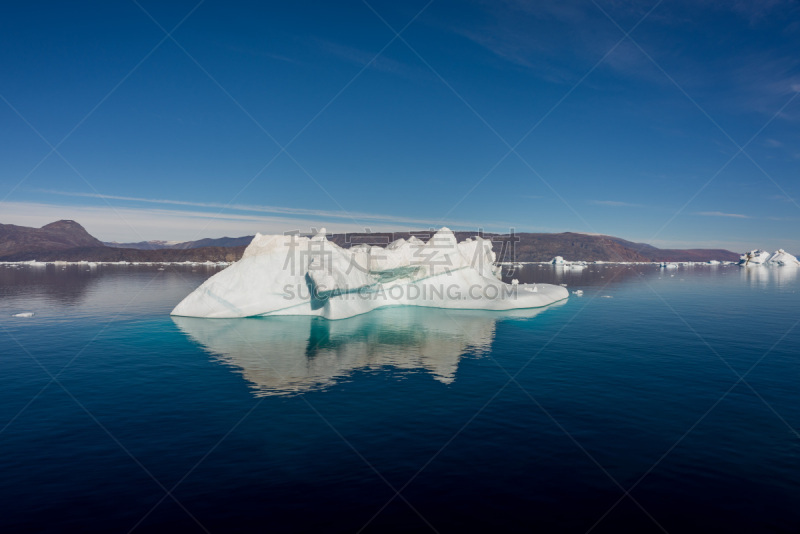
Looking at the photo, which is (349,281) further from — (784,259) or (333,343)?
(784,259)

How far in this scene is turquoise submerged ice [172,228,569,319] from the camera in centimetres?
3459

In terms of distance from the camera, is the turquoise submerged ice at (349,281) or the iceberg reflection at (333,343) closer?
the iceberg reflection at (333,343)

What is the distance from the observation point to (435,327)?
1264 inches

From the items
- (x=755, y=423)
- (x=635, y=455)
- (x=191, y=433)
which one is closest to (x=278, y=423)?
(x=191, y=433)

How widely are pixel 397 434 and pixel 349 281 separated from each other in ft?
79.4

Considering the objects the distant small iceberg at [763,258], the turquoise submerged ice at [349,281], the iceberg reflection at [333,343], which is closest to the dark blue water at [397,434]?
the iceberg reflection at [333,343]

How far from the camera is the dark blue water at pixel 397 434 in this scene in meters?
9.27

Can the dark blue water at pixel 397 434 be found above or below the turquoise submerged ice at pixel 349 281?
below

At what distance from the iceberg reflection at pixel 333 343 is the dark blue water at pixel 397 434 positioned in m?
0.23

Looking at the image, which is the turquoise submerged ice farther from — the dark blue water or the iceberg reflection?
the dark blue water

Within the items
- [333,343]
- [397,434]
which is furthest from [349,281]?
[397,434]

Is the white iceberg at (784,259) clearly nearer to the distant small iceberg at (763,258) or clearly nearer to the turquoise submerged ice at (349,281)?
the distant small iceberg at (763,258)

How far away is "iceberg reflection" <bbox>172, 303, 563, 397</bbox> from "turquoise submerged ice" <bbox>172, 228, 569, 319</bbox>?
4.30ft

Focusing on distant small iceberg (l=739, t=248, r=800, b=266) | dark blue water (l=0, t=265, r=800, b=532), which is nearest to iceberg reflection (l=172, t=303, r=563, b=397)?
dark blue water (l=0, t=265, r=800, b=532)
